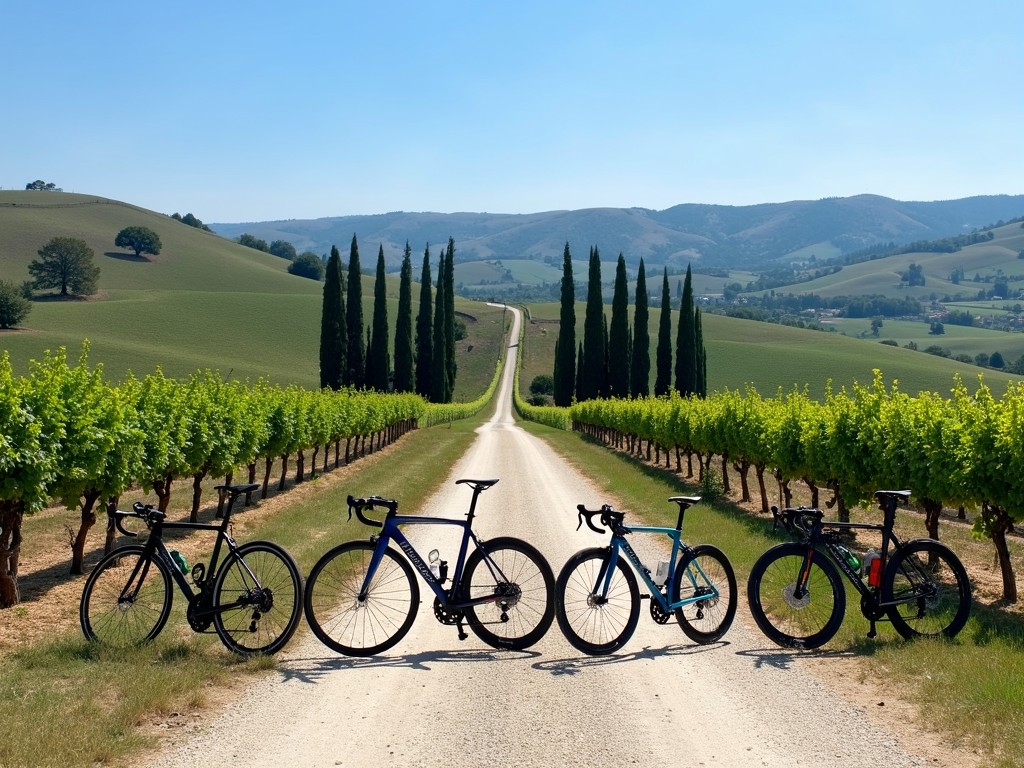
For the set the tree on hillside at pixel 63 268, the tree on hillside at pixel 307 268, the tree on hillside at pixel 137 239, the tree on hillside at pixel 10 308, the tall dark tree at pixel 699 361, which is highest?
the tree on hillside at pixel 137 239

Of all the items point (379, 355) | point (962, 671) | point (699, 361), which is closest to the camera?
point (962, 671)

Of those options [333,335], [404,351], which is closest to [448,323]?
[404,351]

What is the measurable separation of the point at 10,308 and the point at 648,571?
91.7 metres

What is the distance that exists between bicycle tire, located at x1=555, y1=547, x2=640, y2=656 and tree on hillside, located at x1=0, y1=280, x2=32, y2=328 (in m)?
90.9

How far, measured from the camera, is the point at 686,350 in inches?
2832

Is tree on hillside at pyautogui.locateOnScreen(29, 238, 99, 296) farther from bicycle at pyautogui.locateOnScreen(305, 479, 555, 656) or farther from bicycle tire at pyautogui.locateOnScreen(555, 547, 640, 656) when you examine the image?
bicycle tire at pyautogui.locateOnScreen(555, 547, 640, 656)

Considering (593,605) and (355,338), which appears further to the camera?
(355,338)

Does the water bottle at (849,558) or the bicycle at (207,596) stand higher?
the water bottle at (849,558)

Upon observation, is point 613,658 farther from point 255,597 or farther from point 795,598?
point 255,597

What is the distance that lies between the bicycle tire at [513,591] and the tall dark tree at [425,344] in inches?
2848

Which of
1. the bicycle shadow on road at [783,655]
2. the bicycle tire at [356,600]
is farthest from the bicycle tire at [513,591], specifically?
the bicycle shadow on road at [783,655]

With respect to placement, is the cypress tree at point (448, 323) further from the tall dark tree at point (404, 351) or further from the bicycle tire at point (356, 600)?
the bicycle tire at point (356, 600)

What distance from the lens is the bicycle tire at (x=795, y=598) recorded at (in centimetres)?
808

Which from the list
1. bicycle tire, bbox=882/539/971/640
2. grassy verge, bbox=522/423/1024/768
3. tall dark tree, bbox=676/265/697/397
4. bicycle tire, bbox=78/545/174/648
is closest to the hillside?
tall dark tree, bbox=676/265/697/397
